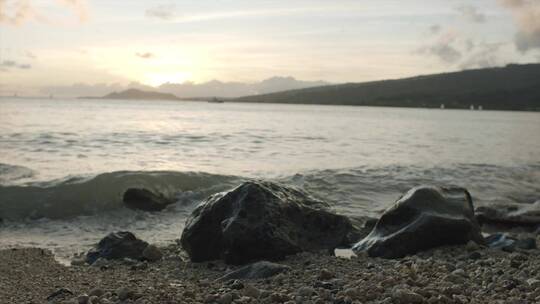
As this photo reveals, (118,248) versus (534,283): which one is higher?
(534,283)

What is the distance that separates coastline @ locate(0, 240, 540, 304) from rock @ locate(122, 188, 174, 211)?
4.72 m

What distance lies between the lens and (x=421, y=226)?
30.0 ft

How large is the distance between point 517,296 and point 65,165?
18.3 m

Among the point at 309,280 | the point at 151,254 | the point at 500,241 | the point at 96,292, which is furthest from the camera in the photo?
the point at 500,241

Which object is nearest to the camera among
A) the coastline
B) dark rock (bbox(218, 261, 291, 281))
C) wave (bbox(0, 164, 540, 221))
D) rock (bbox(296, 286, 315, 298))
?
the coastline

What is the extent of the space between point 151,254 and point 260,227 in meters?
2.03

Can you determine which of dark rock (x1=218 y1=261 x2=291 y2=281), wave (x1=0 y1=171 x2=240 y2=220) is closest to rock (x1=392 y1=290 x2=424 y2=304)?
dark rock (x1=218 y1=261 x2=291 y2=281)

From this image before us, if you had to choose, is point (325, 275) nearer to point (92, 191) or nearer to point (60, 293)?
point (60, 293)

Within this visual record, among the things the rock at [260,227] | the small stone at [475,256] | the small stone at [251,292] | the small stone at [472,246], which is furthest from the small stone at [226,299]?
the small stone at [472,246]

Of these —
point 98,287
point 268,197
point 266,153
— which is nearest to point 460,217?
point 268,197

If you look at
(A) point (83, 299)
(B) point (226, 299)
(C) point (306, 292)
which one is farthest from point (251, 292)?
(A) point (83, 299)

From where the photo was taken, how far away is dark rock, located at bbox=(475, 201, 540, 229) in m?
12.8

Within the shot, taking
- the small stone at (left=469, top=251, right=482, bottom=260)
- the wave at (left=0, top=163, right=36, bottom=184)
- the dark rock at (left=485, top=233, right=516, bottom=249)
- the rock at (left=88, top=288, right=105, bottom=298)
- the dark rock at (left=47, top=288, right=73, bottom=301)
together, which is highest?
the rock at (left=88, top=288, right=105, bottom=298)

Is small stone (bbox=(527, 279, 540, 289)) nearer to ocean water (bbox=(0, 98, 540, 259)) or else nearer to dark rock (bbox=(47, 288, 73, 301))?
dark rock (bbox=(47, 288, 73, 301))
